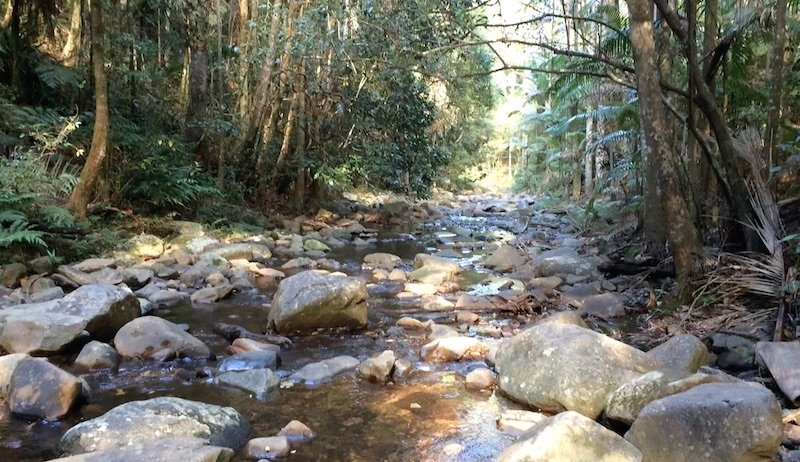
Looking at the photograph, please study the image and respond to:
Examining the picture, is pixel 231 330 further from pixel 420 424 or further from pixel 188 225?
pixel 188 225

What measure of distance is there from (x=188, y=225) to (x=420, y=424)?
26.0ft

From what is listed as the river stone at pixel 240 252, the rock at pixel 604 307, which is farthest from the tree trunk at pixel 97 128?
the rock at pixel 604 307

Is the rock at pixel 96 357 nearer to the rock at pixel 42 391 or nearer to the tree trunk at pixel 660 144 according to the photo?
the rock at pixel 42 391

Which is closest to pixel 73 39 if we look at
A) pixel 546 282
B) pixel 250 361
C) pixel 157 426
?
pixel 250 361

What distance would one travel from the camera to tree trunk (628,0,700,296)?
5.87 metres

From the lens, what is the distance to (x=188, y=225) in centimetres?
1066

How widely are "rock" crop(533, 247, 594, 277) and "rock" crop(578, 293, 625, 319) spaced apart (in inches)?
69.3

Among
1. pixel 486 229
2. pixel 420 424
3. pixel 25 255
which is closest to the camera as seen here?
pixel 420 424

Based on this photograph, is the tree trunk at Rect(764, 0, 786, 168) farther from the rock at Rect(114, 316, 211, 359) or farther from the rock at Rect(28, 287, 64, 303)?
the rock at Rect(28, 287, 64, 303)

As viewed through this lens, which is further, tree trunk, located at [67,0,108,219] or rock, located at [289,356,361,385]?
tree trunk, located at [67,0,108,219]

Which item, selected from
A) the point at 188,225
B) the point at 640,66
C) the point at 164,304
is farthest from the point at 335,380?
the point at 188,225

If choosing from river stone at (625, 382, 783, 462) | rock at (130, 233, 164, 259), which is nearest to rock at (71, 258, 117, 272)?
rock at (130, 233, 164, 259)

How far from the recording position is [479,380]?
14.9 ft

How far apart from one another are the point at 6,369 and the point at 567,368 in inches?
147
